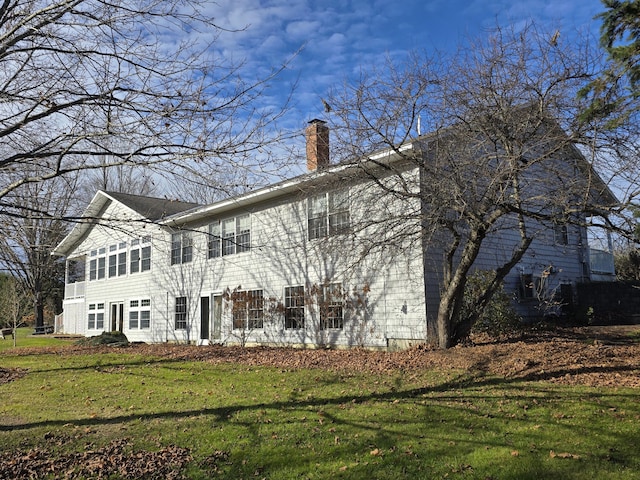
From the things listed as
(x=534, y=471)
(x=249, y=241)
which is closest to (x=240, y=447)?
(x=534, y=471)

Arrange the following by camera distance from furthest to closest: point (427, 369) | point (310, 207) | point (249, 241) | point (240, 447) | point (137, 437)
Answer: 1. point (249, 241)
2. point (310, 207)
3. point (427, 369)
4. point (137, 437)
5. point (240, 447)

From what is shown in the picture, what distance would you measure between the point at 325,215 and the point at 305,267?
1.80 metres

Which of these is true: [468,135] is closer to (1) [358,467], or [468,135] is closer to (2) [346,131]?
(2) [346,131]

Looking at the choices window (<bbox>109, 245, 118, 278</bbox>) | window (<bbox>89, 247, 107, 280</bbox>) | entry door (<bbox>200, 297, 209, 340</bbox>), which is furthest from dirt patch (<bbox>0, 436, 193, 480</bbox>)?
window (<bbox>89, 247, 107, 280</bbox>)

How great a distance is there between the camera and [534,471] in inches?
192

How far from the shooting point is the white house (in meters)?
12.4

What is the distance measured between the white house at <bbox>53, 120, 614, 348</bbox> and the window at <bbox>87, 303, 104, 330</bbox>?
1.24 m

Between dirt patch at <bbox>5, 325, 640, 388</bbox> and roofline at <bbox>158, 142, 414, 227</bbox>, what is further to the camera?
roofline at <bbox>158, 142, 414, 227</bbox>

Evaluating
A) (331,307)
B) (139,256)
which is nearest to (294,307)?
(331,307)

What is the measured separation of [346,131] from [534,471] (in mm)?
7721

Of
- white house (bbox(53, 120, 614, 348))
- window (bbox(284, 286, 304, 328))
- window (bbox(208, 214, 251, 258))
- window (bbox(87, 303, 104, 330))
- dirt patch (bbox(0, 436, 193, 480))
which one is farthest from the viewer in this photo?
window (bbox(87, 303, 104, 330))

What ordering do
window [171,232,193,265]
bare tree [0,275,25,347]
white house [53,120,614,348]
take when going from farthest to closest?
bare tree [0,275,25,347]
window [171,232,193,265]
white house [53,120,614,348]

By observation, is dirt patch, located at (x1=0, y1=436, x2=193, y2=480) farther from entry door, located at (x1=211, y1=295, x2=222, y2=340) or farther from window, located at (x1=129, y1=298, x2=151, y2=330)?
window, located at (x1=129, y1=298, x2=151, y2=330)

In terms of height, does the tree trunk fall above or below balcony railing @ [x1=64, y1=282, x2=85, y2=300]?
below
